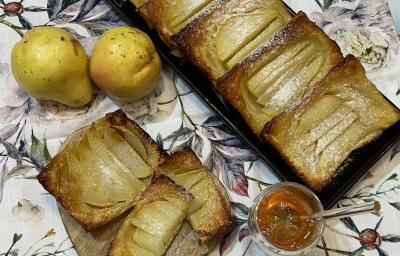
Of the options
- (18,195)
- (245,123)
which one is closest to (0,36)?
(18,195)

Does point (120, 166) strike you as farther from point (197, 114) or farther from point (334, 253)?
point (334, 253)

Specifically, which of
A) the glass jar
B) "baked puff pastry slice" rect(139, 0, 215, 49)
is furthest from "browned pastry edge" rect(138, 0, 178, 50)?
the glass jar

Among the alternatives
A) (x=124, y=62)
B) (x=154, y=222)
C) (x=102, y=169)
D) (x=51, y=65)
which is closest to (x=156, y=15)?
(x=124, y=62)

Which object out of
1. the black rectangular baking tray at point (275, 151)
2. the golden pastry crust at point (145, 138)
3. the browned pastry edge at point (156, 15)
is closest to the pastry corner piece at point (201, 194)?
the golden pastry crust at point (145, 138)

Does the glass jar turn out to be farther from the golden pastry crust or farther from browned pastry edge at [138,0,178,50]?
browned pastry edge at [138,0,178,50]

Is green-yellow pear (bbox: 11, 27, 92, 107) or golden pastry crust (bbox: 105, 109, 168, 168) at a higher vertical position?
green-yellow pear (bbox: 11, 27, 92, 107)

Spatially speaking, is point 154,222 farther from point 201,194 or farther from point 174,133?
point 174,133
